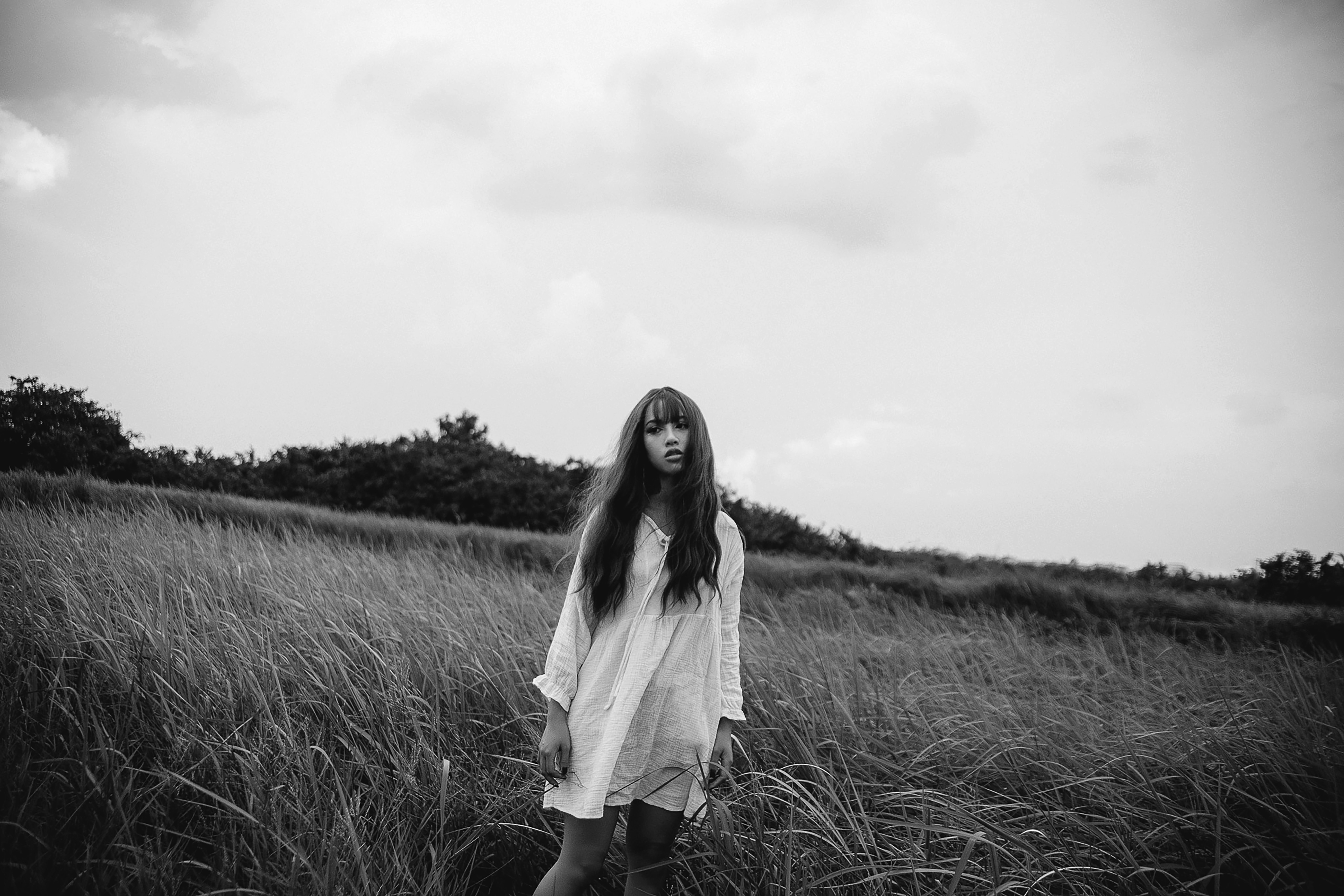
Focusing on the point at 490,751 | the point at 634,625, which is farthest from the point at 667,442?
the point at 490,751

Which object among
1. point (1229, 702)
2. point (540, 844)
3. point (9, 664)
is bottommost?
point (540, 844)

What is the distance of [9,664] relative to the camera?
12.1 feet

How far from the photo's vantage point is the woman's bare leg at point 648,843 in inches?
84.4

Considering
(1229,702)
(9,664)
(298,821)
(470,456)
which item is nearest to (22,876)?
(298,821)

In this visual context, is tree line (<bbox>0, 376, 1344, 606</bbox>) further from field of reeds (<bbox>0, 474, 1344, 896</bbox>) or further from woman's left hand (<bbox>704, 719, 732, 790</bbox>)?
woman's left hand (<bbox>704, 719, 732, 790</bbox>)

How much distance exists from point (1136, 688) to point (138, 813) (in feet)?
18.5

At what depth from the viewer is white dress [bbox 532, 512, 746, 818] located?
7.01ft

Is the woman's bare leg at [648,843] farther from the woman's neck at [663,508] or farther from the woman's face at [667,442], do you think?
the woman's face at [667,442]

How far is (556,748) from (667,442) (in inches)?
→ 38.1

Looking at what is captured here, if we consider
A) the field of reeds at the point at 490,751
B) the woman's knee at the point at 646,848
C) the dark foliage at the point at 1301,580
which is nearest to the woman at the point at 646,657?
the woman's knee at the point at 646,848

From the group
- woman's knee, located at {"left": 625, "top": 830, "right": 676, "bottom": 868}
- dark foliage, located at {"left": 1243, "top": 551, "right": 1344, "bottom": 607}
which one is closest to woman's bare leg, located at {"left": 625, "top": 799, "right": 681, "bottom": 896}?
woman's knee, located at {"left": 625, "top": 830, "right": 676, "bottom": 868}

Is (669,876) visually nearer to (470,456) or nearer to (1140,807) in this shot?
(1140,807)

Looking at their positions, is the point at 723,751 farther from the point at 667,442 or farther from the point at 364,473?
the point at 364,473

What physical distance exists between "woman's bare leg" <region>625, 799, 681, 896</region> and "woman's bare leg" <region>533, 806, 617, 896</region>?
0.10 metres
